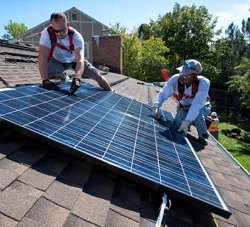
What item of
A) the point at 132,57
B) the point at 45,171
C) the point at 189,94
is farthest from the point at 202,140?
the point at 132,57

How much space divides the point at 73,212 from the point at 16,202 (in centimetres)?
42

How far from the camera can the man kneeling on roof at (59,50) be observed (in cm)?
548

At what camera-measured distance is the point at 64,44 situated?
239 inches

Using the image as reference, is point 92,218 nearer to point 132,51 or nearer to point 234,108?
point 132,51

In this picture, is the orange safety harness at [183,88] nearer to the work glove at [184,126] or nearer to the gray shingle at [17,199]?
the work glove at [184,126]

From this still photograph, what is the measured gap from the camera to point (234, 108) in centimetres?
4884

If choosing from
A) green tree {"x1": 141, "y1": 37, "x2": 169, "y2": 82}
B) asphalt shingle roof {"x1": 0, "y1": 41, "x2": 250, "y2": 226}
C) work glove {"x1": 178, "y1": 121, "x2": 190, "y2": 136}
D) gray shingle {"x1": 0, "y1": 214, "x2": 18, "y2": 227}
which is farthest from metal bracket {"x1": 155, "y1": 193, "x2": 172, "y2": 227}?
green tree {"x1": 141, "y1": 37, "x2": 169, "y2": 82}

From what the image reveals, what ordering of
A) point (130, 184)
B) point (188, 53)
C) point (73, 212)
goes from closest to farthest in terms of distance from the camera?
1. point (73, 212)
2. point (130, 184)
3. point (188, 53)

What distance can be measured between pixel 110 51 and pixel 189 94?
646 inches

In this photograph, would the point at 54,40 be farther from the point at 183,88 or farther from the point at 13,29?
the point at 13,29

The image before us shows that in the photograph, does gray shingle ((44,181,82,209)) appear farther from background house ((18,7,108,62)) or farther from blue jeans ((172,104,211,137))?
background house ((18,7,108,62))

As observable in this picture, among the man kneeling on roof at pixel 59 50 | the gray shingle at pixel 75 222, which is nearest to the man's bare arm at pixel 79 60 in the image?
the man kneeling on roof at pixel 59 50

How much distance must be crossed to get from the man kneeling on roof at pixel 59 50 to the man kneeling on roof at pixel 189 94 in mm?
1679

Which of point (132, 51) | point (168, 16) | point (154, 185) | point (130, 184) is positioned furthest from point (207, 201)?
point (168, 16)
